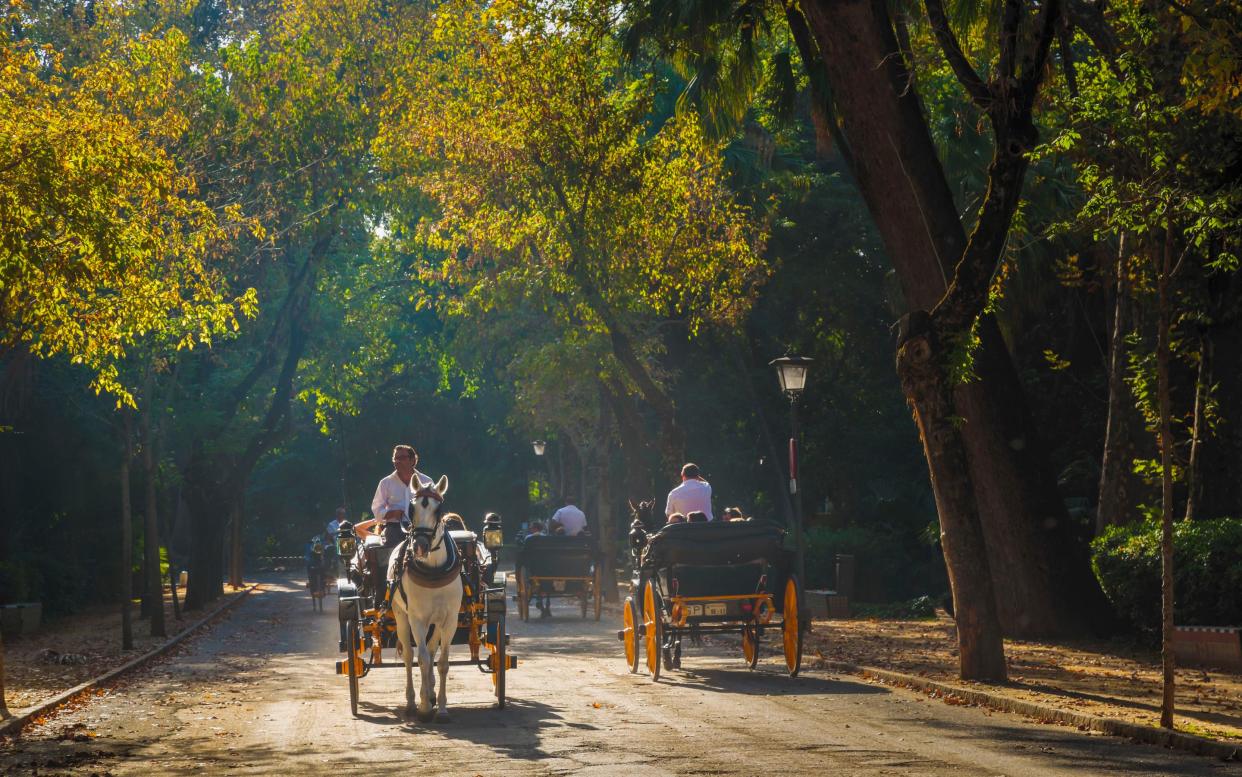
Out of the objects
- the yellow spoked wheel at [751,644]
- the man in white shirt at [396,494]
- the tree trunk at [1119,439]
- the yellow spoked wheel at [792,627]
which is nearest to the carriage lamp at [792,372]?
the tree trunk at [1119,439]

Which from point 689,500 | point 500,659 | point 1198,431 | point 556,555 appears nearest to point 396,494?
point 500,659

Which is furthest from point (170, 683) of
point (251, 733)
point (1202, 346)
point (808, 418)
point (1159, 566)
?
point (808, 418)

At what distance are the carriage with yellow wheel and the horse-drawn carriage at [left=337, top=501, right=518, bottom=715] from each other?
2.65 m

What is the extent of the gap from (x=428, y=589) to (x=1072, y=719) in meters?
5.66

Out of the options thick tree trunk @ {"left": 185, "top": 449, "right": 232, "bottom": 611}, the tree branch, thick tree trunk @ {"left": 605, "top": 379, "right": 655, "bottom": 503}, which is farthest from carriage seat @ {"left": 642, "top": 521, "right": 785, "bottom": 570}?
thick tree trunk @ {"left": 185, "top": 449, "right": 232, "bottom": 611}

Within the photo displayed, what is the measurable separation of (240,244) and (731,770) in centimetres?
3048

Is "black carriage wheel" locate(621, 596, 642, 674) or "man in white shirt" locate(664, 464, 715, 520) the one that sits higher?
"man in white shirt" locate(664, 464, 715, 520)

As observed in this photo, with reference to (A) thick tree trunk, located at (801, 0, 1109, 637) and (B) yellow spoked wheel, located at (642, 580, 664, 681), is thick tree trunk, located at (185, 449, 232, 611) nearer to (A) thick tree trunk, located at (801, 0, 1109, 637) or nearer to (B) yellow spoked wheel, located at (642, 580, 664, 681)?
(B) yellow spoked wheel, located at (642, 580, 664, 681)

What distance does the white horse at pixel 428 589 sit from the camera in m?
13.8

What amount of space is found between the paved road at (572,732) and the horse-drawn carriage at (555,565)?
9.61 metres

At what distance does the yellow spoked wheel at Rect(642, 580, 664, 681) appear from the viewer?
1770 centimetres

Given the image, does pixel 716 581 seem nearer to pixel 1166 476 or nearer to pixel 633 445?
pixel 1166 476

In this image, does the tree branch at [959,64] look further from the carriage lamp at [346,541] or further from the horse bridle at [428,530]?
the carriage lamp at [346,541]

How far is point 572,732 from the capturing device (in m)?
12.9
